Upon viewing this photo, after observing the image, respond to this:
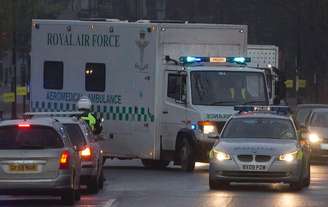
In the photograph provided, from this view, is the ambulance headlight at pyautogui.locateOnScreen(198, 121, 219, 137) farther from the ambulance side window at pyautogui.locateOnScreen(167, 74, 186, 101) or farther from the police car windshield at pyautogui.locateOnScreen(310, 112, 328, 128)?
the police car windshield at pyautogui.locateOnScreen(310, 112, 328, 128)

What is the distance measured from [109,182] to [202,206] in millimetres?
6609

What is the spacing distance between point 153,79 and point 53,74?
3.05m

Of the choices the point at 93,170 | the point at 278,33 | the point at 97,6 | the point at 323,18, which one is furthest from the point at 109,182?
the point at 97,6

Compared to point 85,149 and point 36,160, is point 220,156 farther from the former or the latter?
point 36,160

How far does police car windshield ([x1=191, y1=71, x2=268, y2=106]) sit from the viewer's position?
26.0m

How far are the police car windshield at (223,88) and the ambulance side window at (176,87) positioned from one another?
300mm

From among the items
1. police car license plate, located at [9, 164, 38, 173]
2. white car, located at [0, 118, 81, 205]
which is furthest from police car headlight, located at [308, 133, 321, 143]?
police car license plate, located at [9, 164, 38, 173]

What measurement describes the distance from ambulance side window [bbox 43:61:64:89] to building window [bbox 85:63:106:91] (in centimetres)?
83

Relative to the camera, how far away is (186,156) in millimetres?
26188

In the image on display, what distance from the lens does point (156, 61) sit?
86.7 ft

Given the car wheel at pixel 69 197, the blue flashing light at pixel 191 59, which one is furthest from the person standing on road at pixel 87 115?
the car wheel at pixel 69 197

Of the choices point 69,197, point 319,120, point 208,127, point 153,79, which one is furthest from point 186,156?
point 69,197

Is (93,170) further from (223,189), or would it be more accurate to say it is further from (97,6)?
(97,6)

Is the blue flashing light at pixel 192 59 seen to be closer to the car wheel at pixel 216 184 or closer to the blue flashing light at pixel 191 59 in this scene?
the blue flashing light at pixel 191 59
